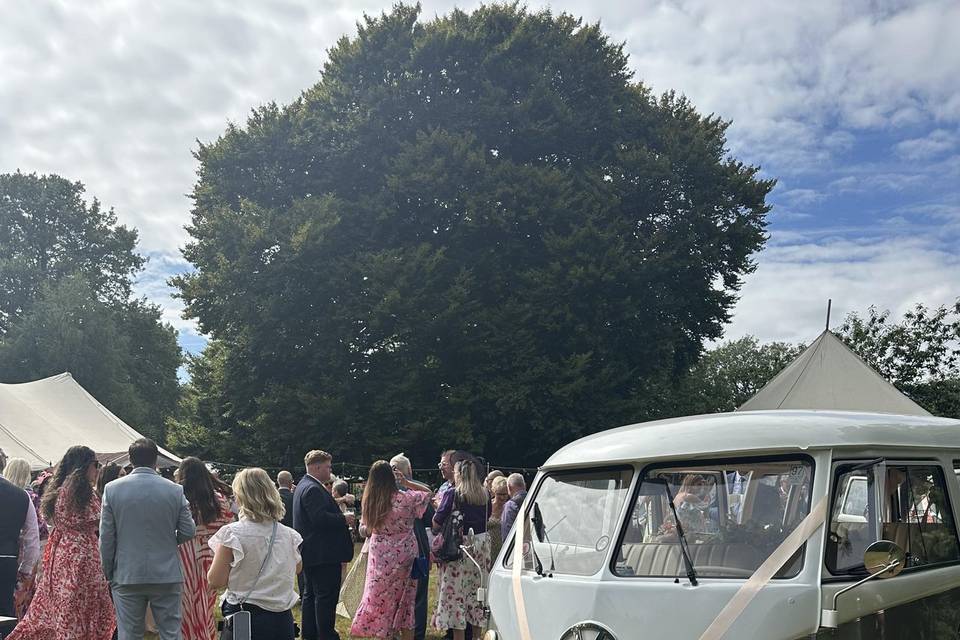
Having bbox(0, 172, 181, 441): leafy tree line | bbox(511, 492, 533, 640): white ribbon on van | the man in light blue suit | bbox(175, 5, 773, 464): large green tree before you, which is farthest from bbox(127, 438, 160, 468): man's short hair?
bbox(0, 172, 181, 441): leafy tree line

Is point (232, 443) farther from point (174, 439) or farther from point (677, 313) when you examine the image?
point (677, 313)

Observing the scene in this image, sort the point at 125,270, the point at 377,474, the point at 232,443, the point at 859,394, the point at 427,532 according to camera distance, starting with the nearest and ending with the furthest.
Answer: the point at 377,474 → the point at 427,532 → the point at 859,394 → the point at 232,443 → the point at 125,270

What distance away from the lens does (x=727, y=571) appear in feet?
14.2

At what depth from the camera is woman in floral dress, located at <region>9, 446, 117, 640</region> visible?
7.52m

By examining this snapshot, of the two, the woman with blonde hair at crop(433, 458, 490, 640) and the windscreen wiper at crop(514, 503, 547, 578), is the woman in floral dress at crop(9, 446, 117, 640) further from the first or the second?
the windscreen wiper at crop(514, 503, 547, 578)

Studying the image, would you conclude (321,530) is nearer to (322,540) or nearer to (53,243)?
(322,540)

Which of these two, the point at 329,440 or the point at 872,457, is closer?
the point at 872,457

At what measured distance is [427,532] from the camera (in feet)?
29.3

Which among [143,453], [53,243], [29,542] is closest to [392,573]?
[143,453]

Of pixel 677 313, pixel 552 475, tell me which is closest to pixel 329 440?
pixel 677 313

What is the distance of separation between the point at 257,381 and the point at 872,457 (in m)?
24.1

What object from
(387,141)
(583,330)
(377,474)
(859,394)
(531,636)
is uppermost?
(387,141)

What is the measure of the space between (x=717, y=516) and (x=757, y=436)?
1.45 ft

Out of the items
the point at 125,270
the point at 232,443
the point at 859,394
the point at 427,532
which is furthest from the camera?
the point at 125,270
